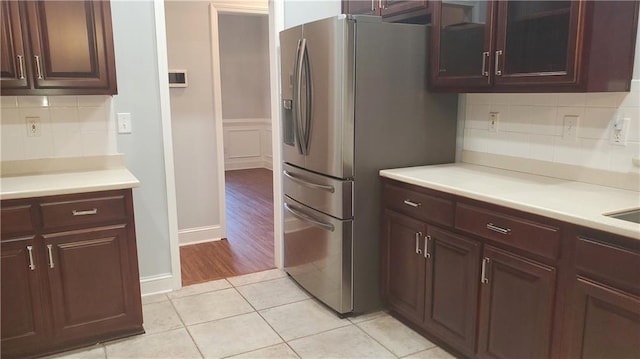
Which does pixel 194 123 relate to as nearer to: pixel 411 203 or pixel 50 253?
pixel 50 253

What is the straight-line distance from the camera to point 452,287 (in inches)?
92.0

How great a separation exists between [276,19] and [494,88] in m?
1.64

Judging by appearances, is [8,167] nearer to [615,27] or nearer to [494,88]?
[494,88]

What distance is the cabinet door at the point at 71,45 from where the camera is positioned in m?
2.40

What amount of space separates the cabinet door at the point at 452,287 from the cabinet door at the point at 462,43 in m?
0.82

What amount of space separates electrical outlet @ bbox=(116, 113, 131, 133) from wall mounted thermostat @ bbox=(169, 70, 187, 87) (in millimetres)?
1219

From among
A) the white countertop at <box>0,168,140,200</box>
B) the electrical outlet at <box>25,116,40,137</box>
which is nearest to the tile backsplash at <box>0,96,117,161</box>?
the electrical outlet at <box>25,116,40,137</box>

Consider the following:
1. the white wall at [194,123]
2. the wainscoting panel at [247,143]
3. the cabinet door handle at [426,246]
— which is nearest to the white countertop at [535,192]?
the cabinet door handle at [426,246]

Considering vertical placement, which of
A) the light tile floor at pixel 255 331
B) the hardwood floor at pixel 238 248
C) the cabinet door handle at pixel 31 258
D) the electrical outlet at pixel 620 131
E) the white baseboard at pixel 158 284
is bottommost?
the light tile floor at pixel 255 331

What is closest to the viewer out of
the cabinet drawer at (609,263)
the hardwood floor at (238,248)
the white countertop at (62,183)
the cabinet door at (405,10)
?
the cabinet drawer at (609,263)

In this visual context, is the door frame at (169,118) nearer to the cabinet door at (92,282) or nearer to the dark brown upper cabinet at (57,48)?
the dark brown upper cabinet at (57,48)

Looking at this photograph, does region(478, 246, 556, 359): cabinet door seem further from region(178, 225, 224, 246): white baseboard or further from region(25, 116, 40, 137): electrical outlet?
region(178, 225, 224, 246): white baseboard

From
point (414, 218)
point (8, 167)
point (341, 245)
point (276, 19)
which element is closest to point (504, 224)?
point (414, 218)

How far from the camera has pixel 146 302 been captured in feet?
10.1
